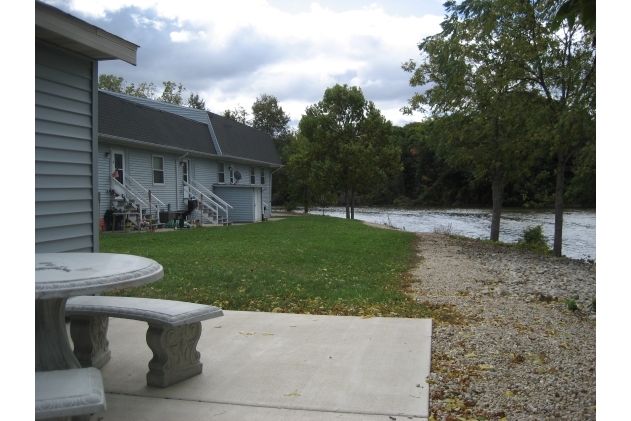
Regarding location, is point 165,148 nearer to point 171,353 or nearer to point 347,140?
point 347,140

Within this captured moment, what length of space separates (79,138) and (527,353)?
Result: 499 centimetres

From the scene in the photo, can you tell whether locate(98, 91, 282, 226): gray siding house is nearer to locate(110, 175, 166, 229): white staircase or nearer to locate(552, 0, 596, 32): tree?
locate(110, 175, 166, 229): white staircase

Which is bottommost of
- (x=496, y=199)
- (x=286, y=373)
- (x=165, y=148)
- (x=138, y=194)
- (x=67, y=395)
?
(x=286, y=373)

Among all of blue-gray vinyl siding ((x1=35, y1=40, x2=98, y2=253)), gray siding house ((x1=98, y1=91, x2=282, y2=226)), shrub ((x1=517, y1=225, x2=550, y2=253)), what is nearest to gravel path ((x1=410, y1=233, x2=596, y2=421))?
blue-gray vinyl siding ((x1=35, y1=40, x2=98, y2=253))

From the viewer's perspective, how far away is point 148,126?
2192cm

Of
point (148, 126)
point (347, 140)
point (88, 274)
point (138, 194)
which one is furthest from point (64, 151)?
point (347, 140)

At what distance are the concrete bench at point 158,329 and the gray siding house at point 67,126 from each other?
143 centimetres

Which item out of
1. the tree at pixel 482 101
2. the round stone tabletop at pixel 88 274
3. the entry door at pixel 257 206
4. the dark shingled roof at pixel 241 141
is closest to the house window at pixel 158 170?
the dark shingled roof at pixel 241 141

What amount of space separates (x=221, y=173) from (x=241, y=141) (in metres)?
3.29

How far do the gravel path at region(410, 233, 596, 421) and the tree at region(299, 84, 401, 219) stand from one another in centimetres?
2216

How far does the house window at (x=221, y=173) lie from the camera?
91.1 ft

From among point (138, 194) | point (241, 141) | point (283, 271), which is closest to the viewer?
point (283, 271)

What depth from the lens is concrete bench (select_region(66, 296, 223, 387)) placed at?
12.9ft
